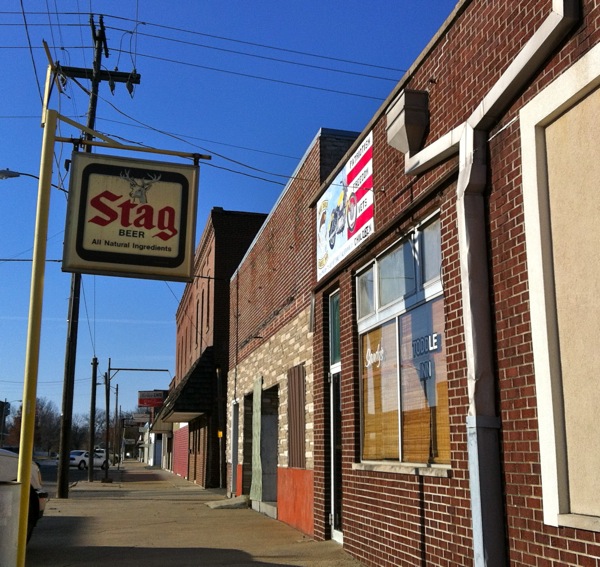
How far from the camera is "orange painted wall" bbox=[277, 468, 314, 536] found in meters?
11.6

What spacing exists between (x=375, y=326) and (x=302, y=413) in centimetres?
386

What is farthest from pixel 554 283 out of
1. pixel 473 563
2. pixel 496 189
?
pixel 473 563

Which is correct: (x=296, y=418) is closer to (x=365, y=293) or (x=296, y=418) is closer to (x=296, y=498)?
(x=296, y=498)

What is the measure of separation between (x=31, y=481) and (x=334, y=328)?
182 inches

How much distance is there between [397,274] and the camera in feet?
27.2

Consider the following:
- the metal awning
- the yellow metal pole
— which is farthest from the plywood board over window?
the metal awning

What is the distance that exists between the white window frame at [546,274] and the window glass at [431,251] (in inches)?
70.2

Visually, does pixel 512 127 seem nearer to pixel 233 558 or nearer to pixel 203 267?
pixel 233 558

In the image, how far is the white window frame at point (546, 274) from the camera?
490cm

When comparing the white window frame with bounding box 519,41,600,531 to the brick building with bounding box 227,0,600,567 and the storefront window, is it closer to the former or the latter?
the brick building with bounding box 227,0,600,567

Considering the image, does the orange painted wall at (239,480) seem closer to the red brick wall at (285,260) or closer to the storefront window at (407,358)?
the red brick wall at (285,260)

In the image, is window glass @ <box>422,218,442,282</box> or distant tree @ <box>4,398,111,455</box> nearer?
window glass @ <box>422,218,442,282</box>

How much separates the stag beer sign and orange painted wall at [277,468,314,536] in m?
5.14

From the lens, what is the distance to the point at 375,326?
896 cm
